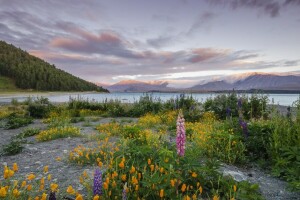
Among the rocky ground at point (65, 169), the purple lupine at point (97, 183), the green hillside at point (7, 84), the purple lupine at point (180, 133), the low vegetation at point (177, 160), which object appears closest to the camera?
the purple lupine at point (97, 183)

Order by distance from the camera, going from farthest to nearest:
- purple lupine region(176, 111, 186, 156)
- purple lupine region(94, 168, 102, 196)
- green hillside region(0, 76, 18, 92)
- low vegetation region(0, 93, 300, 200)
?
green hillside region(0, 76, 18, 92) → low vegetation region(0, 93, 300, 200) → purple lupine region(176, 111, 186, 156) → purple lupine region(94, 168, 102, 196)

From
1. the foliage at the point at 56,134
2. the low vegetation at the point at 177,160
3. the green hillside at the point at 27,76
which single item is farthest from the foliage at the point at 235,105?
the green hillside at the point at 27,76

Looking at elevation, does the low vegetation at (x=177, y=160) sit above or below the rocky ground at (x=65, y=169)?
above

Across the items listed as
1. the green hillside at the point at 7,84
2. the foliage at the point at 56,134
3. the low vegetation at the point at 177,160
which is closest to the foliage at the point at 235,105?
the low vegetation at the point at 177,160

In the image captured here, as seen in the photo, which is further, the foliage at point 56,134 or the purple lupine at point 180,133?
the foliage at point 56,134

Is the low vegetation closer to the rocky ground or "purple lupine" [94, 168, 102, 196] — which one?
"purple lupine" [94, 168, 102, 196]

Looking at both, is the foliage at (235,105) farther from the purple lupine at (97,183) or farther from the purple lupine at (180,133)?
the purple lupine at (97,183)

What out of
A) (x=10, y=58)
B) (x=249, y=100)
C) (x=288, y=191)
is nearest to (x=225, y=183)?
(x=288, y=191)

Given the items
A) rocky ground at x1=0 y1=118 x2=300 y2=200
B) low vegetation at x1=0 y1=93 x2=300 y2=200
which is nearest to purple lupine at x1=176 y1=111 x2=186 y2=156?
low vegetation at x1=0 y1=93 x2=300 y2=200

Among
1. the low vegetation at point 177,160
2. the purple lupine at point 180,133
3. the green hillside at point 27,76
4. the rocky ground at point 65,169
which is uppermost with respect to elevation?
the green hillside at point 27,76

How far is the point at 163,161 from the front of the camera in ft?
13.7

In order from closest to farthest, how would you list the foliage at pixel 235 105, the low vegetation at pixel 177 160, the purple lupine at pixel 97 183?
the purple lupine at pixel 97 183, the low vegetation at pixel 177 160, the foliage at pixel 235 105

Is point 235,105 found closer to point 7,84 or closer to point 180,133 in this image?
point 180,133

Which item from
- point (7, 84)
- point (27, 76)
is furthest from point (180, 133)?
point (27, 76)
